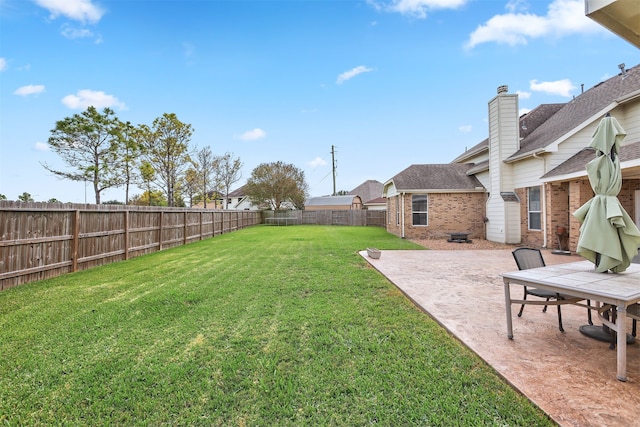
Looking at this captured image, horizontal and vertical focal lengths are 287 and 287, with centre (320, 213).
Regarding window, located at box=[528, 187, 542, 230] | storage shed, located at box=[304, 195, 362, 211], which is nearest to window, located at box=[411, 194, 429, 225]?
window, located at box=[528, 187, 542, 230]

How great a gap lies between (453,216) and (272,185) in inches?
904

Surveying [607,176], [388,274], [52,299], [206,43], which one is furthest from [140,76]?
[607,176]

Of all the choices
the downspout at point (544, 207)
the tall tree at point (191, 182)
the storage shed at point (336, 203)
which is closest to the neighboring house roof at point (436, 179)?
the downspout at point (544, 207)

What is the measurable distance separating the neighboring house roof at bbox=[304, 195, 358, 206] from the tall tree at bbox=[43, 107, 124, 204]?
83.9ft

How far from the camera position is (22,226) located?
577 cm

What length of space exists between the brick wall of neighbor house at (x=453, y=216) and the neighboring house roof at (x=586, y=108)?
2908mm

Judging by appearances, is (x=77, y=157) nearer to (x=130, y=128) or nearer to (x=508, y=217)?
(x=130, y=128)

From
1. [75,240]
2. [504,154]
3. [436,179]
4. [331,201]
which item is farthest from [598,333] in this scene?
[331,201]

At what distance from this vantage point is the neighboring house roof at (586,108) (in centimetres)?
958

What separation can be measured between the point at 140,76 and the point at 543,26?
1669cm

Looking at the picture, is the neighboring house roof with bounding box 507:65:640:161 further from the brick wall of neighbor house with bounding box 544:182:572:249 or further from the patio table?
the patio table

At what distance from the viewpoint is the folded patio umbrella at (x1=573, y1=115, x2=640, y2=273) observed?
2.96 meters

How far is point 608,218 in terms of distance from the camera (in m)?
2.96

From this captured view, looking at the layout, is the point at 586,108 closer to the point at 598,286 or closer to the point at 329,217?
the point at 598,286
